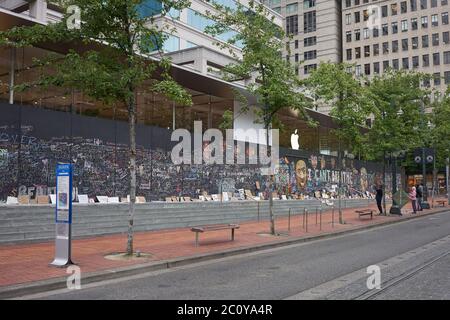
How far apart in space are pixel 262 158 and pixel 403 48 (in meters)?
71.6

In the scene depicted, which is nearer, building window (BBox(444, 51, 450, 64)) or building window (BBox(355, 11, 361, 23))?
building window (BBox(444, 51, 450, 64))

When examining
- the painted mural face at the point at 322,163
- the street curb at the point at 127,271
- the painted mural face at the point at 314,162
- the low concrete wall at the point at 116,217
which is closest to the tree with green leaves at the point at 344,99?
the low concrete wall at the point at 116,217

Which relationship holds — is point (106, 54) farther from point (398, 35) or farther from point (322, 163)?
point (398, 35)

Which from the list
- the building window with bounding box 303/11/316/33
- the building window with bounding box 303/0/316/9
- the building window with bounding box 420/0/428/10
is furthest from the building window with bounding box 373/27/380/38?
the building window with bounding box 303/0/316/9

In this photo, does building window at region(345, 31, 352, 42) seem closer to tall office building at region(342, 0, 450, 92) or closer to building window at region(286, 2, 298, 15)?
tall office building at region(342, 0, 450, 92)

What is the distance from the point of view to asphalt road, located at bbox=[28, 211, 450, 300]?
26.8ft

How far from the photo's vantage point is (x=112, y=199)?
19.4m

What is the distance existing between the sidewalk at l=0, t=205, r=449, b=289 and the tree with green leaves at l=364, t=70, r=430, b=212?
8.03 m

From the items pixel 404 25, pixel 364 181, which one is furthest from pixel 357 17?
pixel 364 181

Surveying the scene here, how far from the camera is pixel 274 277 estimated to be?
9.74 metres

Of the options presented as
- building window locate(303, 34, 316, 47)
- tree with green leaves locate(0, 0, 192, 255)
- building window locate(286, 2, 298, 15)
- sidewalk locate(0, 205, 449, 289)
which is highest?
building window locate(286, 2, 298, 15)

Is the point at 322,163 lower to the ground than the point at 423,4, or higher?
lower
